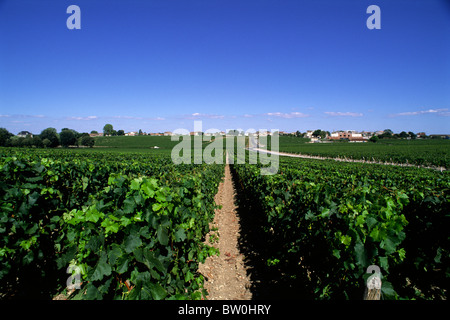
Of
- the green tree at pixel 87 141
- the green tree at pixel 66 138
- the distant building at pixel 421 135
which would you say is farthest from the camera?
the distant building at pixel 421 135

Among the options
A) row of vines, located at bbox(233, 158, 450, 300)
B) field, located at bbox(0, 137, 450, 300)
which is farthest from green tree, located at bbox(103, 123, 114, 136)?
row of vines, located at bbox(233, 158, 450, 300)

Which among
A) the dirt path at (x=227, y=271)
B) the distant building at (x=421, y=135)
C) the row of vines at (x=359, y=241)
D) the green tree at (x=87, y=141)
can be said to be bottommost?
the dirt path at (x=227, y=271)

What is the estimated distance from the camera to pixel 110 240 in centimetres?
248

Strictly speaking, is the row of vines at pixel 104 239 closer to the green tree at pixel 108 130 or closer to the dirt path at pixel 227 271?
the dirt path at pixel 227 271

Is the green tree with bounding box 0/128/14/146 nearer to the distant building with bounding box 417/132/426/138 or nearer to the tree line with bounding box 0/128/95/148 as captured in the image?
the tree line with bounding box 0/128/95/148

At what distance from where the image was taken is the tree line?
227 ft

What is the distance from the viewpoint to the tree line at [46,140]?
69125 mm

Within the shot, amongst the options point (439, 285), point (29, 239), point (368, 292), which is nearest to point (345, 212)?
point (368, 292)

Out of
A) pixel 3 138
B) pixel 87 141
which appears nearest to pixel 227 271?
pixel 87 141

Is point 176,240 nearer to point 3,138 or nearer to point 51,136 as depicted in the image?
point 51,136

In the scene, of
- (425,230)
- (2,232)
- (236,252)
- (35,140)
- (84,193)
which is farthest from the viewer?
(35,140)
